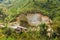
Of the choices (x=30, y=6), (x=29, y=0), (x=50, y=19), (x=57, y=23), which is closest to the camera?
(x=57, y=23)

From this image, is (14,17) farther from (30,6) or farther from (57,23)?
(57,23)

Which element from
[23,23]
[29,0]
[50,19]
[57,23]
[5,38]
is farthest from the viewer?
[29,0]

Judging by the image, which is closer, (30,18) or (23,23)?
(23,23)

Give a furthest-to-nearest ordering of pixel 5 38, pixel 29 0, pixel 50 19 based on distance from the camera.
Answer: pixel 29 0 → pixel 50 19 → pixel 5 38

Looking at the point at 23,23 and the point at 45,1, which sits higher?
the point at 45,1

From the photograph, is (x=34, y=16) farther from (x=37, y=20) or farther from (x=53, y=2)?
(x=53, y=2)

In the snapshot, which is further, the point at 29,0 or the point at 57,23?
the point at 29,0

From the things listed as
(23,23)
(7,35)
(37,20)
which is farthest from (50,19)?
(7,35)

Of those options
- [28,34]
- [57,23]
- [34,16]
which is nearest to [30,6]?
[34,16]

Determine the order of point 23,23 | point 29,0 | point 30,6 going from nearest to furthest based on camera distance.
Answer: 1. point 23,23
2. point 30,6
3. point 29,0
